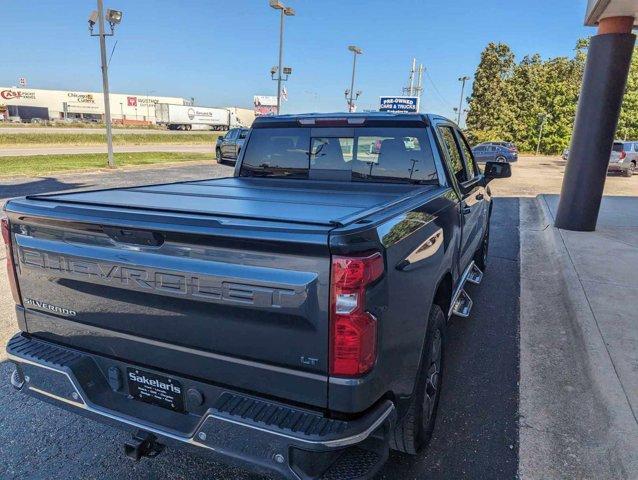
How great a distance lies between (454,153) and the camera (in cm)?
419

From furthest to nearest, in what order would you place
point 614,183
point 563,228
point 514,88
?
point 514,88
point 614,183
point 563,228

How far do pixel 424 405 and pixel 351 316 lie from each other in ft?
3.97

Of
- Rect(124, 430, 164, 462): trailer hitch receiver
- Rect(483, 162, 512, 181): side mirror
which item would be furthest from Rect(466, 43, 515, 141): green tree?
Rect(124, 430, 164, 462): trailer hitch receiver

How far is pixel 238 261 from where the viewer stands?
184cm

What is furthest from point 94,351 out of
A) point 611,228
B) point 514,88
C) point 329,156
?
point 514,88

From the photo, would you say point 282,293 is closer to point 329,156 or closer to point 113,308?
point 113,308

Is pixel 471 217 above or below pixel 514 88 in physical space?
below

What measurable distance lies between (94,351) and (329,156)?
2.42m

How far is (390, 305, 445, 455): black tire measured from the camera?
252cm

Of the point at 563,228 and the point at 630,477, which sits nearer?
the point at 630,477

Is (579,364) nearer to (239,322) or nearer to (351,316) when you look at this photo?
(351,316)

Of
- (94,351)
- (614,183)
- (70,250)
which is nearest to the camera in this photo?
(70,250)

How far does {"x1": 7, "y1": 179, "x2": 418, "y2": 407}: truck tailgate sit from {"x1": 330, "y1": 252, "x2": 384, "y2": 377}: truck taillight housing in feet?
0.13

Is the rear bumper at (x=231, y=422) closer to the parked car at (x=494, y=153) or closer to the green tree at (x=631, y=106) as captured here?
the parked car at (x=494, y=153)
